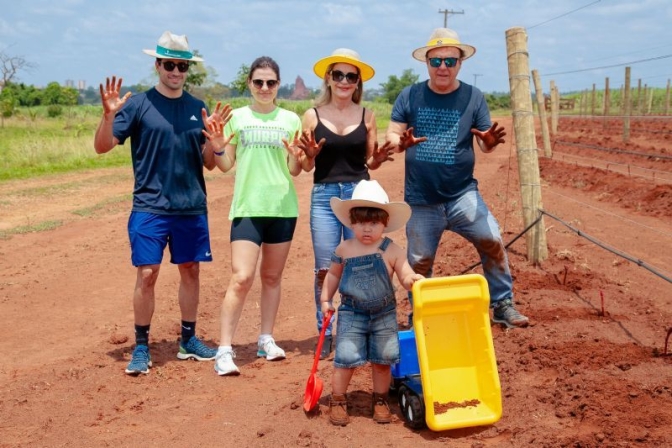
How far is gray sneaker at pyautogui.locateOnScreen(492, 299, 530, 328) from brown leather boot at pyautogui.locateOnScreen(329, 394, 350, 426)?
1.84 metres

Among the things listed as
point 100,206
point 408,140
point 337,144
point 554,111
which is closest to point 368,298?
point 408,140

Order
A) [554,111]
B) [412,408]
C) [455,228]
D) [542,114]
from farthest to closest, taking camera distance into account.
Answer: [554,111]
[542,114]
[455,228]
[412,408]

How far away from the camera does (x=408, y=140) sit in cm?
482

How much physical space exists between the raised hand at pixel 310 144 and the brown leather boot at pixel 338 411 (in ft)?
5.17

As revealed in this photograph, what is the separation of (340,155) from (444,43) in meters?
1.02

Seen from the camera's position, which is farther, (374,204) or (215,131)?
(215,131)

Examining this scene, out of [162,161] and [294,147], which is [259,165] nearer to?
[294,147]

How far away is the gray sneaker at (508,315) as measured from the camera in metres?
5.45

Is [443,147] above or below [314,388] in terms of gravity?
above

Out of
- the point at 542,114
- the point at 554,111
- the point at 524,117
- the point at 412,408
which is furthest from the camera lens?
the point at 554,111

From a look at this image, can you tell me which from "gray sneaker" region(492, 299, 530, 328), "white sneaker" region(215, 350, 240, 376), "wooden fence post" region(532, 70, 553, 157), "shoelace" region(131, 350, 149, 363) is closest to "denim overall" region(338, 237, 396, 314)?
"white sneaker" region(215, 350, 240, 376)

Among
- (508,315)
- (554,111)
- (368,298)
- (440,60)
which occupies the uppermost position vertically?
(440,60)

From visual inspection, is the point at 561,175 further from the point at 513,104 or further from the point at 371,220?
the point at 371,220

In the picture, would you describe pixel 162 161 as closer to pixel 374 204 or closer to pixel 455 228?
pixel 374 204
